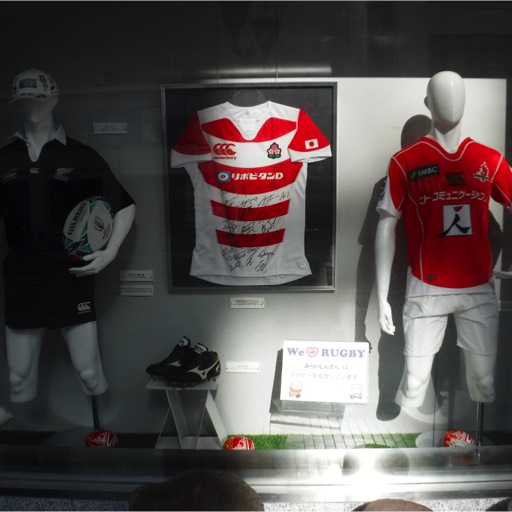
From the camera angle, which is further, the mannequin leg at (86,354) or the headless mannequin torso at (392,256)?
the mannequin leg at (86,354)

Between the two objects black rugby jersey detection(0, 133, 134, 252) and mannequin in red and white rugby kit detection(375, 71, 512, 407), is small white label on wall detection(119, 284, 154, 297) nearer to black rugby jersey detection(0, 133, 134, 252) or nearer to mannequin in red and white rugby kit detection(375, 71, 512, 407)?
black rugby jersey detection(0, 133, 134, 252)

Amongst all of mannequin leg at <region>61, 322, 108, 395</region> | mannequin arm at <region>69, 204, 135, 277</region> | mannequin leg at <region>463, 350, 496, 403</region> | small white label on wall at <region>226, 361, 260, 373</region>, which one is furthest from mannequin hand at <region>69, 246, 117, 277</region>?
mannequin leg at <region>463, 350, 496, 403</region>

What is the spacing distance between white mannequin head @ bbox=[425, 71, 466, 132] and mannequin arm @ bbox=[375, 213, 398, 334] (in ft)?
1.53

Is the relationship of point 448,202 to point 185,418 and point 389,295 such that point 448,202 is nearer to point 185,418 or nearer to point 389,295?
point 389,295

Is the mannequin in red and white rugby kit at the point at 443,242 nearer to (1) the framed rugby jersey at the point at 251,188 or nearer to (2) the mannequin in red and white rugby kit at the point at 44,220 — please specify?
(1) the framed rugby jersey at the point at 251,188

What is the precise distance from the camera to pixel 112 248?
2514 mm

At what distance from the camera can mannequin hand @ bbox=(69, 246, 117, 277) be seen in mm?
2475

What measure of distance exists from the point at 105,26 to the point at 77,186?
0.68m

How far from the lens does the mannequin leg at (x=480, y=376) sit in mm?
2500

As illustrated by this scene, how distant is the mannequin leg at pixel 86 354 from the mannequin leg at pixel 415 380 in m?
1.39

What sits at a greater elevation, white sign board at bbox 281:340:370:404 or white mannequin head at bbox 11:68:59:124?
white mannequin head at bbox 11:68:59:124

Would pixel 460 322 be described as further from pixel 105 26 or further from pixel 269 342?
pixel 105 26

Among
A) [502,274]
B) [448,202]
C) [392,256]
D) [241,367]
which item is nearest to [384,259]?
[392,256]

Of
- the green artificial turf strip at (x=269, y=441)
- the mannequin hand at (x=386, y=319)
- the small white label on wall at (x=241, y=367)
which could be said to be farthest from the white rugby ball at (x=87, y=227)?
the mannequin hand at (x=386, y=319)
